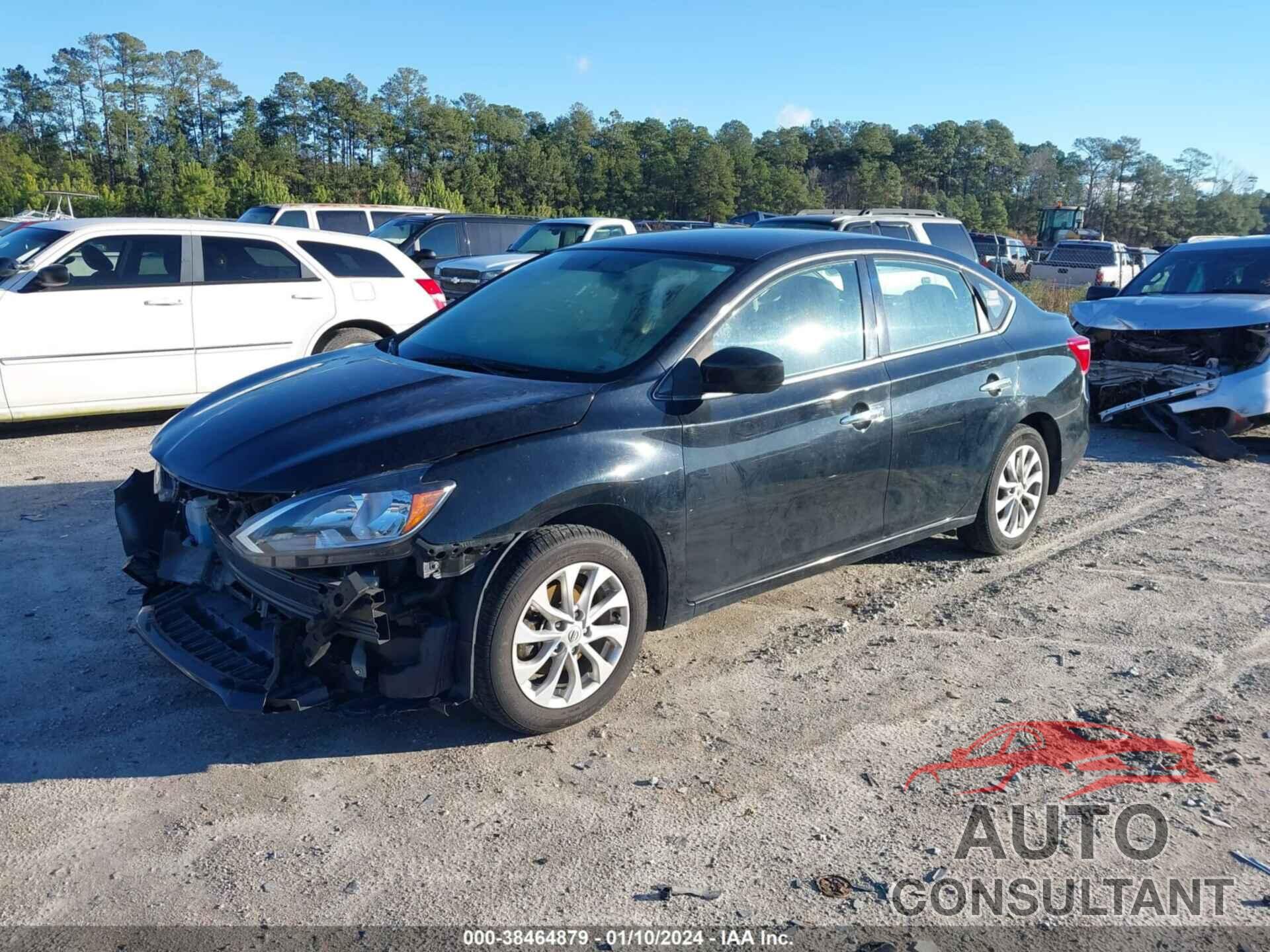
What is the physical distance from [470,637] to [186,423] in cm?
171

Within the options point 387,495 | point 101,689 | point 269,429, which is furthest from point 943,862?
point 101,689

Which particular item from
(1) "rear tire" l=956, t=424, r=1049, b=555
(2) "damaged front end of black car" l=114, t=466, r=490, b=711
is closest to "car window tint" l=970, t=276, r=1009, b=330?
(1) "rear tire" l=956, t=424, r=1049, b=555

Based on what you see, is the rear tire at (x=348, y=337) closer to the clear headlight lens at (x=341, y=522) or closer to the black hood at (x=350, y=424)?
the black hood at (x=350, y=424)

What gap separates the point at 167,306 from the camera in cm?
838

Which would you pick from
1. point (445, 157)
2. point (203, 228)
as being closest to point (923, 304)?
point (203, 228)

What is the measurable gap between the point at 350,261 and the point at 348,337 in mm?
711

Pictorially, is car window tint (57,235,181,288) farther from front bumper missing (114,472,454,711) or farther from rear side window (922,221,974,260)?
rear side window (922,221,974,260)

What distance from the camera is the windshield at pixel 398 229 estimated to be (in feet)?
58.4

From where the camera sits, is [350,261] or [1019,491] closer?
[1019,491]

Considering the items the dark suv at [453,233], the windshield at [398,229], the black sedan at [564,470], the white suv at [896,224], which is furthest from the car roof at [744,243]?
the windshield at [398,229]

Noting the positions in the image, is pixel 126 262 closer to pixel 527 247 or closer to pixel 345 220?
pixel 527 247

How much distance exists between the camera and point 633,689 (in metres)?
4.30

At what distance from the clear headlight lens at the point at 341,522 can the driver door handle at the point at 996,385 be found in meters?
3.20

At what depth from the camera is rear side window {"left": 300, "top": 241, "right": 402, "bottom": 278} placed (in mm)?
9289
